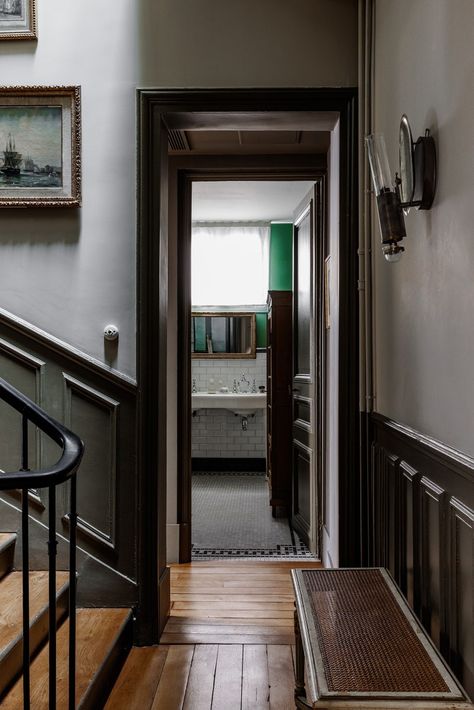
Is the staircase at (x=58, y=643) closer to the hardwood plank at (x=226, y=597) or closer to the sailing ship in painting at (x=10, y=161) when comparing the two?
the hardwood plank at (x=226, y=597)

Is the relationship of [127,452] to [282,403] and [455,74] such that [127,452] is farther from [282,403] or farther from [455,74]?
[282,403]

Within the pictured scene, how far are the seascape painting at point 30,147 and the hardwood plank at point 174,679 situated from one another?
7.14 feet

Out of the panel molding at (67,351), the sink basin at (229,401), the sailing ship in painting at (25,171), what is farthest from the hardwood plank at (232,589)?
the sink basin at (229,401)

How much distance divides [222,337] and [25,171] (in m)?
4.58

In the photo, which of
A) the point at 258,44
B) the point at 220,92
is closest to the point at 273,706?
the point at 220,92

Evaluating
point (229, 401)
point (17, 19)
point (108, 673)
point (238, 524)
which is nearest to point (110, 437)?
point (108, 673)

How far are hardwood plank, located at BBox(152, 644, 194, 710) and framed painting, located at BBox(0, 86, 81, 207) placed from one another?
207 centimetres

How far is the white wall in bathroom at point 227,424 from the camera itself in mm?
7352

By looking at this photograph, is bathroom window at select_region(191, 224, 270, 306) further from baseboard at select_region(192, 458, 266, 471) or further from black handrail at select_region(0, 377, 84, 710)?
black handrail at select_region(0, 377, 84, 710)

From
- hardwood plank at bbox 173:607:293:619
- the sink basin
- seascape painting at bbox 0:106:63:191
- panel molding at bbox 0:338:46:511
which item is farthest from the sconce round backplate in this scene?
the sink basin

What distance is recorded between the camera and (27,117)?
115 inches

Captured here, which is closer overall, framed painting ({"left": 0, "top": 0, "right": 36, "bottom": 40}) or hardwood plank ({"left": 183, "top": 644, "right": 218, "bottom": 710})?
hardwood plank ({"left": 183, "top": 644, "right": 218, "bottom": 710})

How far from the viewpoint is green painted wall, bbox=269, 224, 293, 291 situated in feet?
23.2

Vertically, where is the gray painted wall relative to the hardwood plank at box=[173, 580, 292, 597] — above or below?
above
